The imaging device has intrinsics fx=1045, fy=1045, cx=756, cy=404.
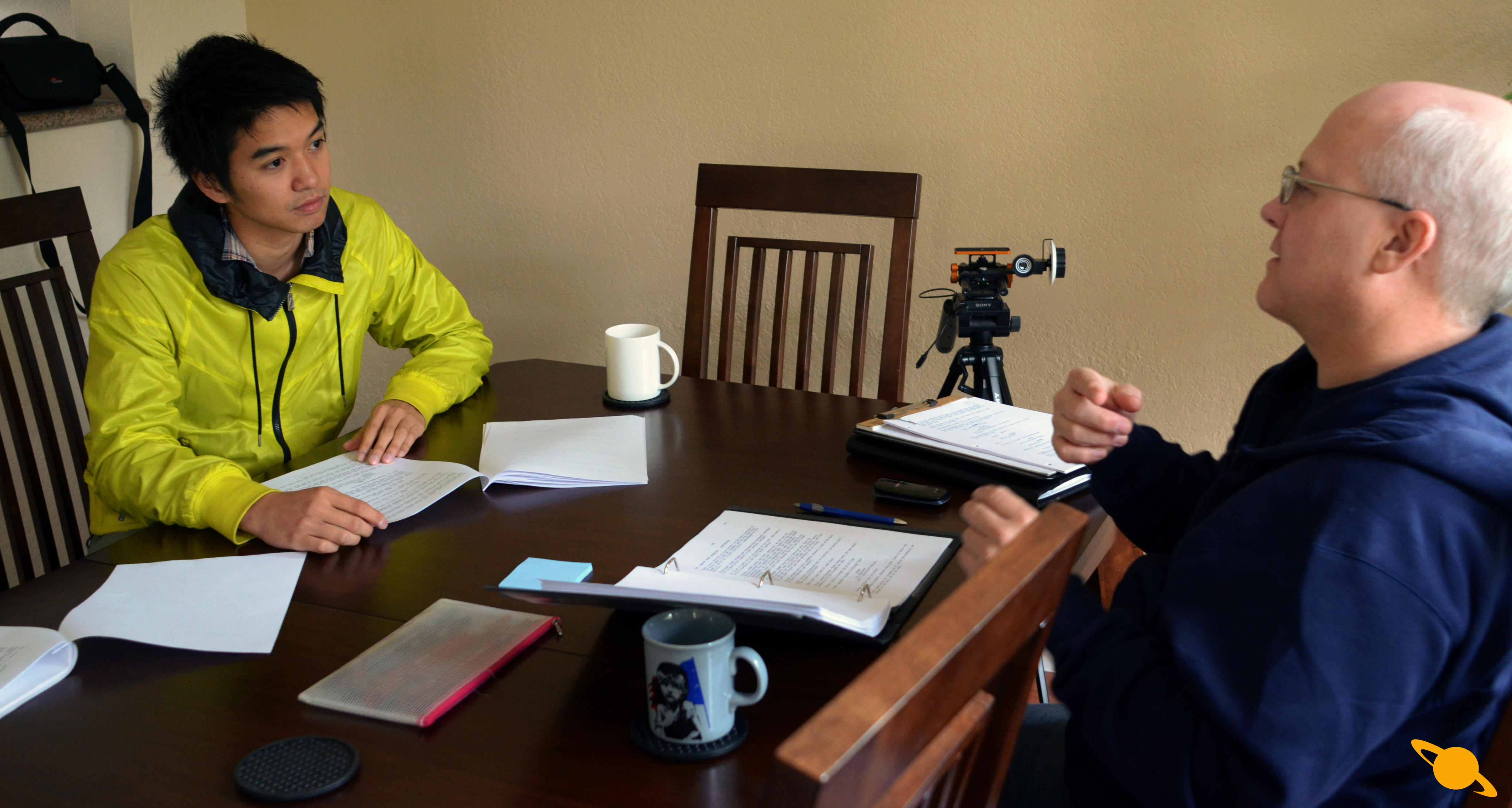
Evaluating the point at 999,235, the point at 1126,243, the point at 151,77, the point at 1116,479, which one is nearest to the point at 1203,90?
the point at 1126,243

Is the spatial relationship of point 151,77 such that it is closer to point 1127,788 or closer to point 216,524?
point 216,524

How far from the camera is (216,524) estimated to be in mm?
1228

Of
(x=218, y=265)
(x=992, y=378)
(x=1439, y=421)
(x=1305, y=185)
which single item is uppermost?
(x=1305, y=185)

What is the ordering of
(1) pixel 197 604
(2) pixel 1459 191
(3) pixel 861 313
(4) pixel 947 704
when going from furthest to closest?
(3) pixel 861 313, (1) pixel 197 604, (2) pixel 1459 191, (4) pixel 947 704

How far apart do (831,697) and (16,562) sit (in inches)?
51.0

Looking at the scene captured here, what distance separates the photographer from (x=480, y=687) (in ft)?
2.97

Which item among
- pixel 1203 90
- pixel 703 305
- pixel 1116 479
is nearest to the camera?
pixel 1116 479

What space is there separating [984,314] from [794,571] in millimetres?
1006

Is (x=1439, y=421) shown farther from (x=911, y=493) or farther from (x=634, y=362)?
(x=634, y=362)

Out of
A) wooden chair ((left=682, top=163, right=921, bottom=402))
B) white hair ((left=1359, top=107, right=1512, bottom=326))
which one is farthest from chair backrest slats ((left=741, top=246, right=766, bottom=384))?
white hair ((left=1359, top=107, right=1512, bottom=326))

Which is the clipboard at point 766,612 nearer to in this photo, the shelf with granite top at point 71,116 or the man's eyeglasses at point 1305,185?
the man's eyeglasses at point 1305,185

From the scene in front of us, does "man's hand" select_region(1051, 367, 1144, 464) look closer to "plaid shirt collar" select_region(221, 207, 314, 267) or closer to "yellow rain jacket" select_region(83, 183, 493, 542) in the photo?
"yellow rain jacket" select_region(83, 183, 493, 542)

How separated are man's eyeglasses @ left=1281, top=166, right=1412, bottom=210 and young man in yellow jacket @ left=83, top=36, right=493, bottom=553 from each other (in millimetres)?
1153

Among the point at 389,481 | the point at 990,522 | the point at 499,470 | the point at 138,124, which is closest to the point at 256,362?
the point at 389,481
